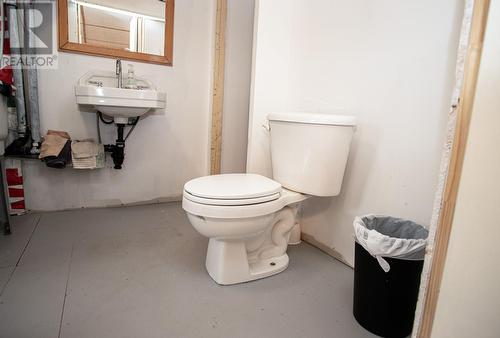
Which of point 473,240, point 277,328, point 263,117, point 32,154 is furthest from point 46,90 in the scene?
point 473,240

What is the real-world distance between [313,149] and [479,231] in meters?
0.69

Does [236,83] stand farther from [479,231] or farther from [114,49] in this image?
[479,231]

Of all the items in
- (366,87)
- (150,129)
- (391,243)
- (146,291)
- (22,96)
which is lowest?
(146,291)

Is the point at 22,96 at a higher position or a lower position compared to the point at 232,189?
higher

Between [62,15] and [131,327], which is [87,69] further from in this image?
[131,327]

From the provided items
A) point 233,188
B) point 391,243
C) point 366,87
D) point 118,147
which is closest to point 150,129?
point 118,147

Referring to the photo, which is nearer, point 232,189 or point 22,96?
point 232,189

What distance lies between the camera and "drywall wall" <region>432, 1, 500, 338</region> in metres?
0.60

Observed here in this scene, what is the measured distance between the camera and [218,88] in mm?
2219

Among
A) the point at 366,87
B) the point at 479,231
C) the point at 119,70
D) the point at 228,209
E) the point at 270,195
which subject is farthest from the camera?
the point at 119,70

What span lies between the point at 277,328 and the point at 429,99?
1009 millimetres

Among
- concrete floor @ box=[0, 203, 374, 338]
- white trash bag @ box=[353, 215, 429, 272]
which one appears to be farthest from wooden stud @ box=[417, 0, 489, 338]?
concrete floor @ box=[0, 203, 374, 338]

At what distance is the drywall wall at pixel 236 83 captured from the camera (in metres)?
2.27

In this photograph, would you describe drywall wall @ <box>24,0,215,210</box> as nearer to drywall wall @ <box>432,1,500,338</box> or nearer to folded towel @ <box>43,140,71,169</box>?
folded towel @ <box>43,140,71,169</box>
